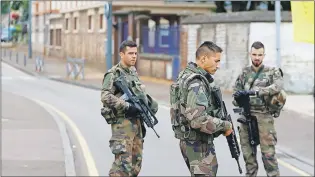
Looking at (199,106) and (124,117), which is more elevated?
(199,106)

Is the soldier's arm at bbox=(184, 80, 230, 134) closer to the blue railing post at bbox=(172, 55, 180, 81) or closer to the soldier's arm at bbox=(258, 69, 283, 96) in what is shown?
the soldier's arm at bbox=(258, 69, 283, 96)

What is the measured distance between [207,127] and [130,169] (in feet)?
3.30

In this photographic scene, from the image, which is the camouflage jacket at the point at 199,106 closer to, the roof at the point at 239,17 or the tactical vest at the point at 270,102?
the tactical vest at the point at 270,102

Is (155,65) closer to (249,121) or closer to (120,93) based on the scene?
(249,121)

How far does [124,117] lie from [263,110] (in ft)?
8.29

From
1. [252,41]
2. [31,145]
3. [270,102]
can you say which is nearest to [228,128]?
[270,102]

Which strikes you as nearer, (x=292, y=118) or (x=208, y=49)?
(x=208, y=49)

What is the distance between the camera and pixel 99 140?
554 inches

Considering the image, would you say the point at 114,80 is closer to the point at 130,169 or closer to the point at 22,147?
the point at 130,169

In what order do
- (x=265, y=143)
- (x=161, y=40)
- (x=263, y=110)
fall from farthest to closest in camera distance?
(x=161, y=40) < (x=265, y=143) < (x=263, y=110)

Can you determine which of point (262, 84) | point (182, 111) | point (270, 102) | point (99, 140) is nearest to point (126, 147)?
point (182, 111)

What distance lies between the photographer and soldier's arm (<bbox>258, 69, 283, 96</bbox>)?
6.91 m

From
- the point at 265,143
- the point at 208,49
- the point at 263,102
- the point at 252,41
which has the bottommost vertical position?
the point at 265,143

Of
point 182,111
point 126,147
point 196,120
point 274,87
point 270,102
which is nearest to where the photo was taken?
point 196,120
